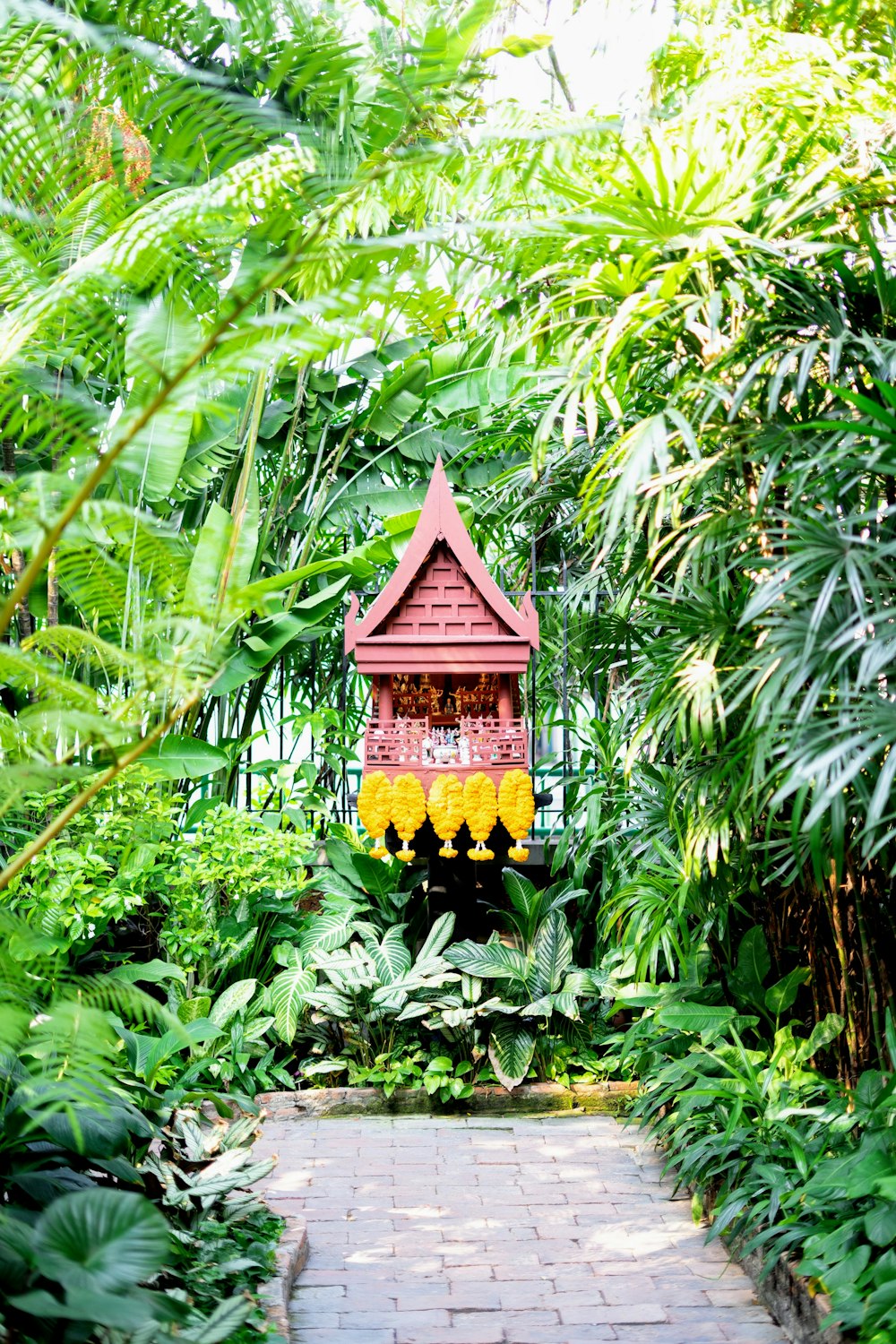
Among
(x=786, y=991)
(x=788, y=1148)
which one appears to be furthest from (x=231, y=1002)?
(x=788, y=1148)

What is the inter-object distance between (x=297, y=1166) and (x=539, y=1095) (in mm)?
946

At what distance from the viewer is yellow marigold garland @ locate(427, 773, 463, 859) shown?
3727 mm

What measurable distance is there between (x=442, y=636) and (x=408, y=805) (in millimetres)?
564

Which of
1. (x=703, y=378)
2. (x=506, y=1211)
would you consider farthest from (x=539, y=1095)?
(x=703, y=378)

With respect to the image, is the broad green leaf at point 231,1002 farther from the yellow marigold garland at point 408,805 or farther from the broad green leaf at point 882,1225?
the broad green leaf at point 882,1225

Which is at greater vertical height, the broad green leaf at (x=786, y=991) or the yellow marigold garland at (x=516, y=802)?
the yellow marigold garland at (x=516, y=802)

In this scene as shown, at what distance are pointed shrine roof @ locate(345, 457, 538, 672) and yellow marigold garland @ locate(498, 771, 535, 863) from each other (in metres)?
0.37

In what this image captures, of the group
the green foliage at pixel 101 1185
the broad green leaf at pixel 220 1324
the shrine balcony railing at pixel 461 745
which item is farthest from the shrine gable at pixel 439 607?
the broad green leaf at pixel 220 1324

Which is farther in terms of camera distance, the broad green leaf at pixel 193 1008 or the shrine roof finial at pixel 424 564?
the broad green leaf at pixel 193 1008

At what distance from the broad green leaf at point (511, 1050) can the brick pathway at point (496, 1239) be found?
162mm

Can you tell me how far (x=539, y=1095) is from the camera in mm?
4062

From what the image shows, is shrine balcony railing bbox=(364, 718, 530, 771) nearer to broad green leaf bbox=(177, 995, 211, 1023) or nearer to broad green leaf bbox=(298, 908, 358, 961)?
broad green leaf bbox=(298, 908, 358, 961)

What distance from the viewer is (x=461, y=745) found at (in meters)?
3.88

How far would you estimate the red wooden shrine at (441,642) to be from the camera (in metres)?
3.75
